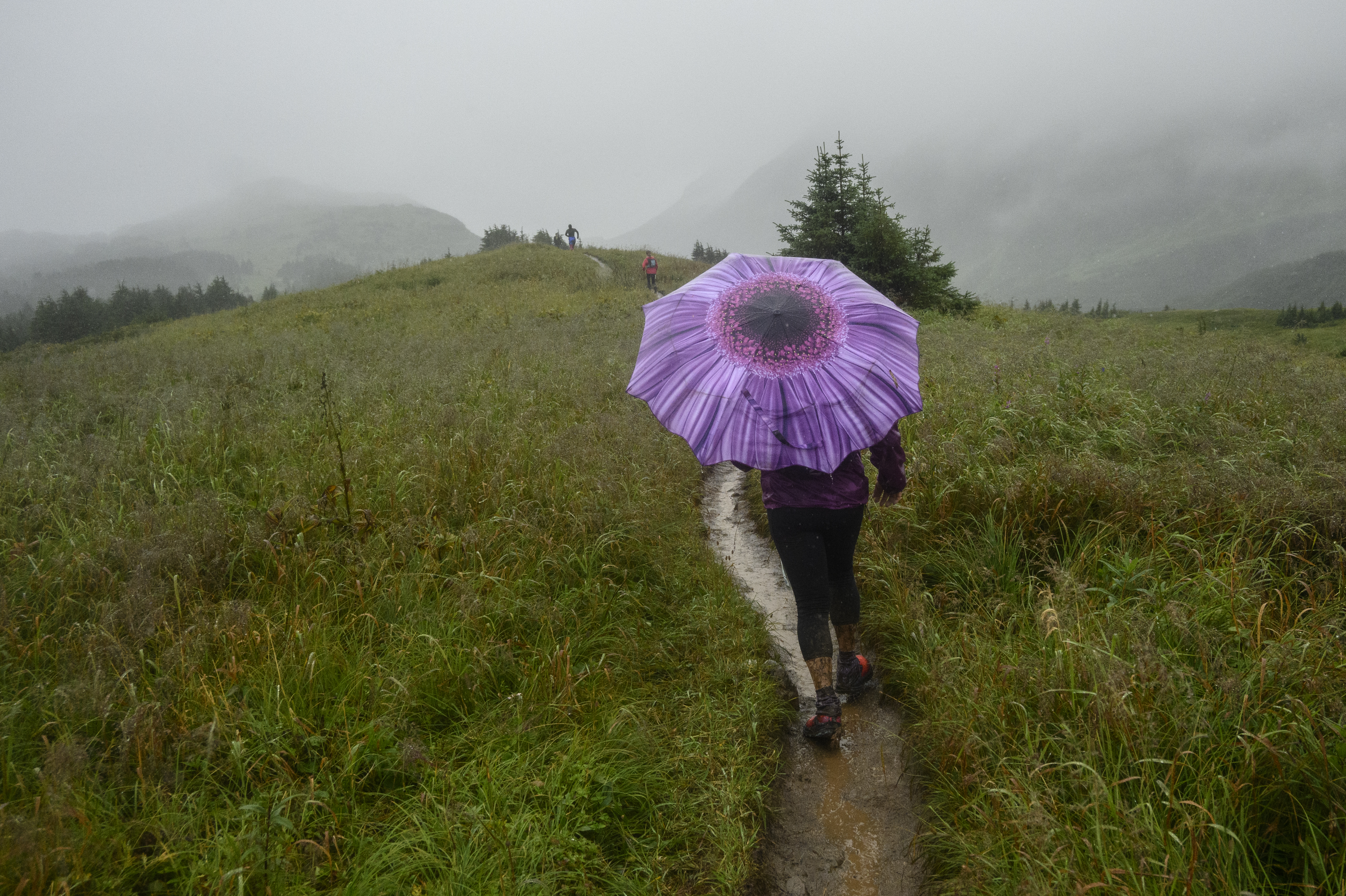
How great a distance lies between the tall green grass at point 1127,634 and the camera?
207 centimetres

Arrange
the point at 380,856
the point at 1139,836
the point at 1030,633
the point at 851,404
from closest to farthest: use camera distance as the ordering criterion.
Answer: the point at 1139,836, the point at 380,856, the point at 851,404, the point at 1030,633

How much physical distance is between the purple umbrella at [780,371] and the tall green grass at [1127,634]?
1.48m

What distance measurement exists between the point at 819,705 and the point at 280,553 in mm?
3501

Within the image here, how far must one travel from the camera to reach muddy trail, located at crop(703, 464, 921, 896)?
269cm

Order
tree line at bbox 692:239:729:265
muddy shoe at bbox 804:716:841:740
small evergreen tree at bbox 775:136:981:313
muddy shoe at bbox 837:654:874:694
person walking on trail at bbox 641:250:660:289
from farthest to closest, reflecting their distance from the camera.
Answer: tree line at bbox 692:239:729:265
person walking on trail at bbox 641:250:660:289
small evergreen tree at bbox 775:136:981:313
muddy shoe at bbox 837:654:874:694
muddy shoe at bbox 804:716:841:740

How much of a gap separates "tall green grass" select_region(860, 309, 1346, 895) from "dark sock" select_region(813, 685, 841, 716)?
41cm

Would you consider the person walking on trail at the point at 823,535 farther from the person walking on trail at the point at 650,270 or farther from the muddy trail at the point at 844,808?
the person walking on trail at the point at 650,270

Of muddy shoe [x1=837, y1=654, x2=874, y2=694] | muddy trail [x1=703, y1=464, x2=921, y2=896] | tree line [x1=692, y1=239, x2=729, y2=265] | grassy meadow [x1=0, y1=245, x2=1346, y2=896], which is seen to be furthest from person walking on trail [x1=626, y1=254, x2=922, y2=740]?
tree line [x1=692, y1=239, x2=729, y2=265]

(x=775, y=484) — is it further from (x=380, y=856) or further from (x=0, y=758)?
(x=0, y=758)

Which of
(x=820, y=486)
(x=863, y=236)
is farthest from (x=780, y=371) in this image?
(x=863, y=236)

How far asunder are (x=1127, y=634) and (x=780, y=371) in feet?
7.02

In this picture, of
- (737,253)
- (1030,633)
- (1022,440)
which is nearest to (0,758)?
(737,253)

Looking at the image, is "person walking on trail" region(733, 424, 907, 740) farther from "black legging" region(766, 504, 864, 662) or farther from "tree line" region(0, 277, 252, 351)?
"tree line" region(0, 277, 252, 351)

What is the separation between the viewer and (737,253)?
3967mm
